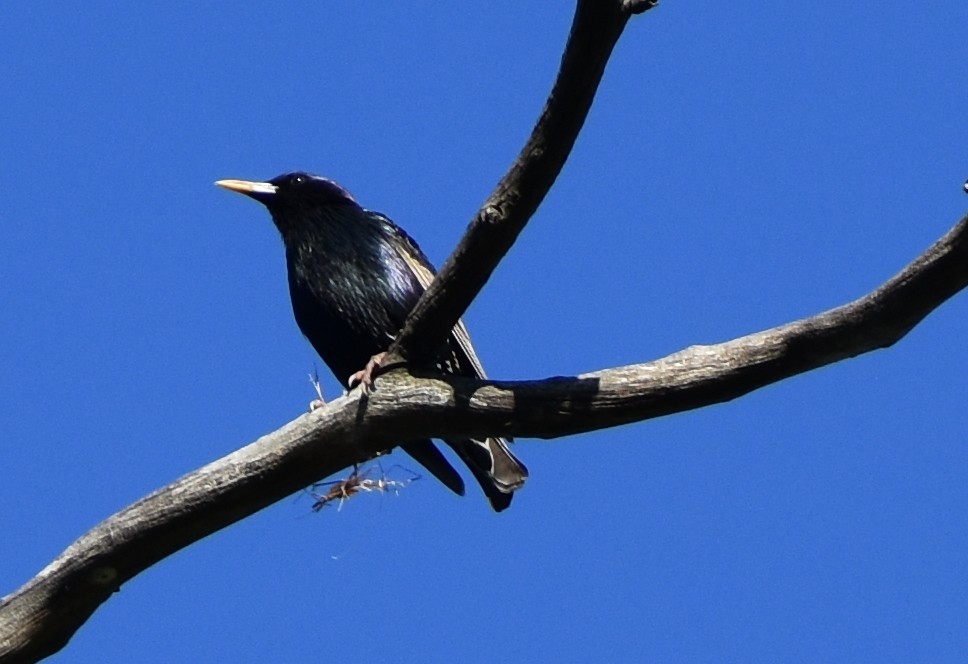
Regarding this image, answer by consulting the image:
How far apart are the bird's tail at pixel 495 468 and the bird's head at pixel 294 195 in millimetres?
1395

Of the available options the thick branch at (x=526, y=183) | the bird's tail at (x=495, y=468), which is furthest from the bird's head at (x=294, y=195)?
the thick branch at (x=526, y=183)

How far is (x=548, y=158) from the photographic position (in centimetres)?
397

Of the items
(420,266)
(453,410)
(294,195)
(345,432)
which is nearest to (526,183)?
(453,410)

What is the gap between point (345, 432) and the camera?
4.29 metres

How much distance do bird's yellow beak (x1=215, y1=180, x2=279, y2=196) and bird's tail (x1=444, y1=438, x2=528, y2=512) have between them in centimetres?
162

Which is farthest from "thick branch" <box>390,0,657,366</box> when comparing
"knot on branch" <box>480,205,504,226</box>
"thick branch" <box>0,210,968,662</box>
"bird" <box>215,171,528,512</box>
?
"bird" <box>215,171,528,512</box>

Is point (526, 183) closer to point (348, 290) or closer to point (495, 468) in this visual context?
point (495, 468)

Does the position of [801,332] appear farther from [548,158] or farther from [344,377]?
[344,377]

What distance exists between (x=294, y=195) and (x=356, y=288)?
0.77 m

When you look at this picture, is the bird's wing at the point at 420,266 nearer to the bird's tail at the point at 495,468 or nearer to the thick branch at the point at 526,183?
the bird's tail at the point at 495,468

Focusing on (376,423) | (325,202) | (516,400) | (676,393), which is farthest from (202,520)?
(325,202)

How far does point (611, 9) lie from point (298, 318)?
289 cm

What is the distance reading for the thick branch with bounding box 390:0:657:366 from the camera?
3646mm

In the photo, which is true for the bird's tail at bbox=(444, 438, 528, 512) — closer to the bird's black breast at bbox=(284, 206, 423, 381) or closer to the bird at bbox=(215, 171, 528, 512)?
the bird at bbox=(215, 171, 528, 512)
